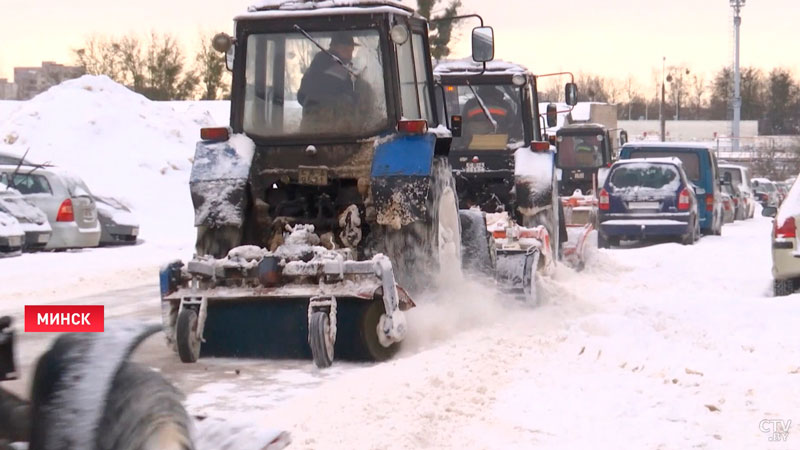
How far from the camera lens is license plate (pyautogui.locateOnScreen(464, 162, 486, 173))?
14.3m

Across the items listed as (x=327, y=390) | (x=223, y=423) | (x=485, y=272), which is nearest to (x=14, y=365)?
(x=223, y=423)

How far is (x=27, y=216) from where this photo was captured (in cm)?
1802

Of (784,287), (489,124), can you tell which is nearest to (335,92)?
(489,124)

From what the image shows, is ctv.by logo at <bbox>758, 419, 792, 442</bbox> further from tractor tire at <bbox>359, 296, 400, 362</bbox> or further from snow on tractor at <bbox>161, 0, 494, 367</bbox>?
tractor tire at <bbox>359, 296, 400, 362</bbox>

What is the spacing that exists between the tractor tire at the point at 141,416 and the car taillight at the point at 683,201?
18.7m

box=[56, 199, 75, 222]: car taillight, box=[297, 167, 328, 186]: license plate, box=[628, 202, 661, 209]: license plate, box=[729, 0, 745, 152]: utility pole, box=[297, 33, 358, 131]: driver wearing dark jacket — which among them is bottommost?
box=[56, 199, 75, 222]: car taillight

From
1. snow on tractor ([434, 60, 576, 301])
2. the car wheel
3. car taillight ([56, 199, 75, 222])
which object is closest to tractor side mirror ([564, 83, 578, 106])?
snow on tractor ([434, 60, 576, 301])

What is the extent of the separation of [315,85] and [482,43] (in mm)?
1726

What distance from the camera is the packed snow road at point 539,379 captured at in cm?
602

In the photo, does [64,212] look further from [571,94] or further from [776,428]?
[776,428]

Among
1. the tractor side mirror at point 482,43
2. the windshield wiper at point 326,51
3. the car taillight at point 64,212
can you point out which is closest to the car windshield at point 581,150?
the car taillight at point 64,212

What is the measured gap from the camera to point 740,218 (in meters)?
35.8

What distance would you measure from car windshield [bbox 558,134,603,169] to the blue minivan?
26.5ft

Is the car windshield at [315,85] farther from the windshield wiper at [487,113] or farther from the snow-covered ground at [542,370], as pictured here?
the windshield wiper at [487,113]
